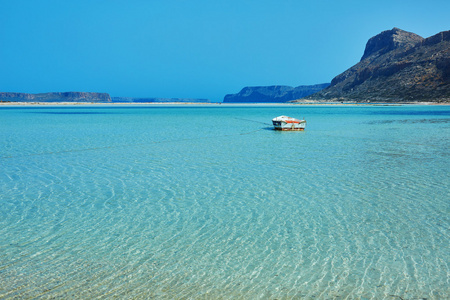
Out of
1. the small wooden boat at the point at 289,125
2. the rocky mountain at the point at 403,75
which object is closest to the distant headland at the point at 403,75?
the rocky mountain at the point at 403,75

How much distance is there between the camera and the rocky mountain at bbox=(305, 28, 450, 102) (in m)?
128

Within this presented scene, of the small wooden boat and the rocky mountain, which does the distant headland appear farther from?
the small wooden boat

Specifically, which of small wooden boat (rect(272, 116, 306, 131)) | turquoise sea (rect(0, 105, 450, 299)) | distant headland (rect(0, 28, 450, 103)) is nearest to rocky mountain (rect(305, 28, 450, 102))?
distant headland (rect(0, 28, 450, 103))

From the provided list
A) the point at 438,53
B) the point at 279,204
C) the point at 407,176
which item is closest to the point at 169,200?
the point at 279,204

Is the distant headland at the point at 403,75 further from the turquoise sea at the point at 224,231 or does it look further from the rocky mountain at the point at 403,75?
the turquoise sea at the point at 224,231

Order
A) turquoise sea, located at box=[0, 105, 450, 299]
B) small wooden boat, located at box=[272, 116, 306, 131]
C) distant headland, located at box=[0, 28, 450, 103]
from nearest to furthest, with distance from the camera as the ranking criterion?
turquoise sea, located at box=[0, 105, 450, 299]
small wooden boat, located at box=[272, 116, 306, 131]
distant headland, located at box=[0, 28, 450, 103]

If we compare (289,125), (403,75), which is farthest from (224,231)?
(403,75)

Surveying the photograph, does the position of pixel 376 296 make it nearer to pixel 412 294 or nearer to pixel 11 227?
pixel 412 294

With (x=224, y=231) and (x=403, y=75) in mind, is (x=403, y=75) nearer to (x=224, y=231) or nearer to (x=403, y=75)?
(x=403, y=75)

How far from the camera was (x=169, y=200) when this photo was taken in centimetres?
952

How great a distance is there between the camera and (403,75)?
14300 centimetres

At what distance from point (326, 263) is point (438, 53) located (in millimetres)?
156184

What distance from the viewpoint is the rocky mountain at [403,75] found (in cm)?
12788

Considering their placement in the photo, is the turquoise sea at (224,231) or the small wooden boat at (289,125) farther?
the small wooden boat at (289,125)
